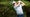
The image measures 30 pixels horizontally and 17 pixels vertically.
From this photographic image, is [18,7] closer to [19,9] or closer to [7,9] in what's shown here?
[19,9]

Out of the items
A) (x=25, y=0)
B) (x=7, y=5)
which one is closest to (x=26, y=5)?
(x=25, y=0)

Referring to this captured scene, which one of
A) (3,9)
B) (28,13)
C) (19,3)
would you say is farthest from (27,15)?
(3,9)

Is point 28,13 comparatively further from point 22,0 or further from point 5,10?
point 5,10

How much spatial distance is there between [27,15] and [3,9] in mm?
309

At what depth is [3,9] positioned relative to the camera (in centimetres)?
84

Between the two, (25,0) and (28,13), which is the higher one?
(25,0)

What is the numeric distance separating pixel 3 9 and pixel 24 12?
264 millimetres

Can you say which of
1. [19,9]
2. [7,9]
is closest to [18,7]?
[19,9]

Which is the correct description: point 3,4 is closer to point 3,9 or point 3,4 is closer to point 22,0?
point 3,9

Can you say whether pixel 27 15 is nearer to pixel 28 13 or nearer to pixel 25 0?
pixel 28 13

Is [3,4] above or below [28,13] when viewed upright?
above

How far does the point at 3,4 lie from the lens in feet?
2.77

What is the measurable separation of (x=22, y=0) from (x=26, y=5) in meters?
0.08

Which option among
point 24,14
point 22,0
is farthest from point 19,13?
point 22,0
